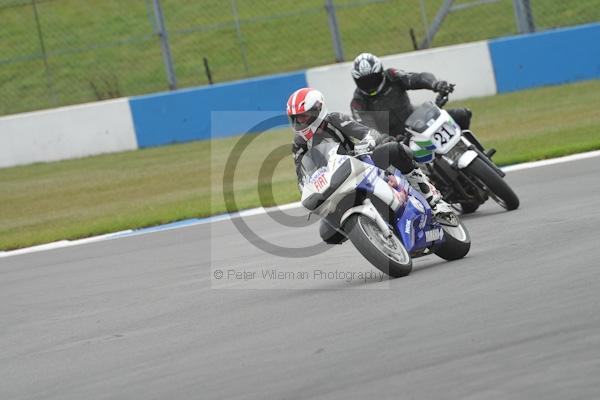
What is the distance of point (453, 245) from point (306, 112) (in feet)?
4.81

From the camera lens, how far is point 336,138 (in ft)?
28.4

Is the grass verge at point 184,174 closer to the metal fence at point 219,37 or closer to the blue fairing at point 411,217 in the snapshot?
the metal fence at point 219,37

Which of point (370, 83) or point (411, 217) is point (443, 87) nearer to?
point (370, 83)

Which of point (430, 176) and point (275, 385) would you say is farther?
point (430, 176)

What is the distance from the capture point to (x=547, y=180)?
12422 mm

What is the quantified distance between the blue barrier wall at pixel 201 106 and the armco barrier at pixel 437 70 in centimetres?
45

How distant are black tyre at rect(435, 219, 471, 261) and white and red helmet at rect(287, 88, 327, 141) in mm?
1220

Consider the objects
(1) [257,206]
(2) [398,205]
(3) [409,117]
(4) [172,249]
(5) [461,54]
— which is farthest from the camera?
(5) [461,54]

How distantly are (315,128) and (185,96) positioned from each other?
12708 millimetres

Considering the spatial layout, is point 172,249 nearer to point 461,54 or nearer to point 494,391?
point 494,391

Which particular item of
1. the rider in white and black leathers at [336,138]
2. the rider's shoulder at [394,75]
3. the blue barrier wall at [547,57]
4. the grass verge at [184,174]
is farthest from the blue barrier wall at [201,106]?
the rider in white and black leathers at [336,138]

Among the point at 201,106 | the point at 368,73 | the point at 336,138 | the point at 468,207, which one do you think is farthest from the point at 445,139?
the point at 201,106

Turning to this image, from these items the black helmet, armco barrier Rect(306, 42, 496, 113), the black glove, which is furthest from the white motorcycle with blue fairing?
armco barrier Rect(306, 42, 496, 113)

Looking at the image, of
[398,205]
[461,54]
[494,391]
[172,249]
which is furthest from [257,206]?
[494,391]
